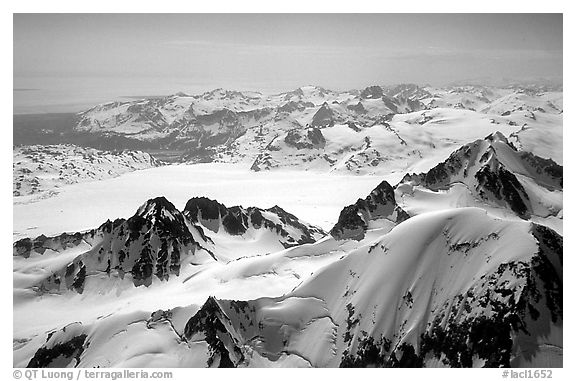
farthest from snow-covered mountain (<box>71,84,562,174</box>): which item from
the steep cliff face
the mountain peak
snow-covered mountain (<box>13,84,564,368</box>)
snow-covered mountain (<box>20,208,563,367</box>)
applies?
snow-covered mountain (<box>20,208,563,367</box>)

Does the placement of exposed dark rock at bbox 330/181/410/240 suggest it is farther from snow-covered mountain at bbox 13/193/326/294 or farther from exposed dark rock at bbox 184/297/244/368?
snow-covered mountain at bbox 13/193/326/294

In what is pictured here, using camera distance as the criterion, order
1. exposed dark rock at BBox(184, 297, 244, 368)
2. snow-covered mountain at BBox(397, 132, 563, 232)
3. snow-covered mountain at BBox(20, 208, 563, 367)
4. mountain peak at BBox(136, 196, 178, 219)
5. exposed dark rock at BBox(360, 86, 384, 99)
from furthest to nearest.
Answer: exposed dark rock at BBox(360, 86, 384, 99), mountain peak at BBox(136, 196, 178, 219), snow-covered mountain at BBox(397, 132, 563, 232), exposed dark rock at BBox(184, 297, 244, 368), snow-covered mountain at BBox(20, 208, 563, 367)

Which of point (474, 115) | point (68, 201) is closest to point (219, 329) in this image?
point (68, 201)

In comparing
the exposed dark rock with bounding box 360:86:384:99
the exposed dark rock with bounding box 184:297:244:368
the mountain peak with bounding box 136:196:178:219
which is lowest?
the exposed dark rock with bounding box 184:297:244:368

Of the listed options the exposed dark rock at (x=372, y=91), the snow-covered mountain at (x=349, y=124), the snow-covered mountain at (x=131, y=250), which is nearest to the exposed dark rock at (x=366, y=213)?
the snow-covered mountain at (x=131, y=250)

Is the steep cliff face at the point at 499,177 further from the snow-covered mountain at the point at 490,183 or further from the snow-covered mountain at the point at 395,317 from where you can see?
the snow-covered mountain at the point at 395,317

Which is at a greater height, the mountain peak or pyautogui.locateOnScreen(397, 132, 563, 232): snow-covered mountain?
pyautogui.locateOnScreen(397, 132, 563, 232): snow-covered mountain

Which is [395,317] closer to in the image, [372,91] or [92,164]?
[372,91]

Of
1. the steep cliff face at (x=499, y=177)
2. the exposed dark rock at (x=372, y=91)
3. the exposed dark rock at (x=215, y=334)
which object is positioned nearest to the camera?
the exposed dark rock at (x=215, y=334)

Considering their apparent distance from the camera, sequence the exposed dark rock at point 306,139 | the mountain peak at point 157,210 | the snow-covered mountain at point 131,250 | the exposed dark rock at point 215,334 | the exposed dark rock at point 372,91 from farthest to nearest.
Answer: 1. the exposed dark rock at point 306,139
2. the exposed dark rock at point 372,91
3. the mountain peak at point 157,210
4. the snow-covered mountain at point 131,250
5. the exposed dark rock at point 215,334

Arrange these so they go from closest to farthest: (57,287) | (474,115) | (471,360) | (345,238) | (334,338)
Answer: (471,360) → (334,338) → (345,238) → (57,287) → (474,115)
